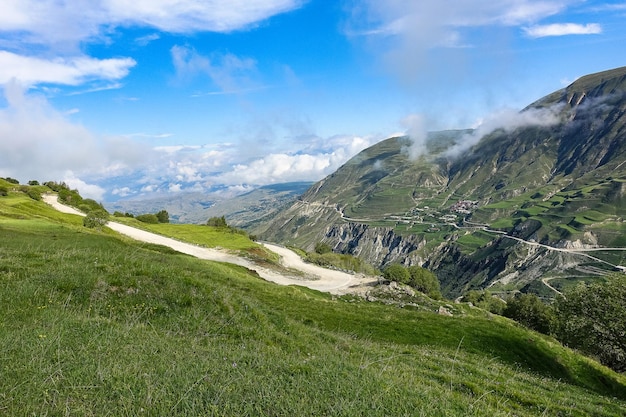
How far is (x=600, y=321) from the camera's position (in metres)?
40.1

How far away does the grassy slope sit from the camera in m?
7.34

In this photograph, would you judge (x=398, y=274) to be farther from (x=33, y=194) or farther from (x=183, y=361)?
(x=33, y=194)

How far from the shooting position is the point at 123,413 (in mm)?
6699

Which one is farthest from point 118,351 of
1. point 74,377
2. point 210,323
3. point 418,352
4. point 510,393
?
point 418,352

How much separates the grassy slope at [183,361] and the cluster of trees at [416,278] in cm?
9467

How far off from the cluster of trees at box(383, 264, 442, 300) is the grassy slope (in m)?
94.7

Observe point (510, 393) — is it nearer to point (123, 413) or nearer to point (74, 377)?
point (123, 413)

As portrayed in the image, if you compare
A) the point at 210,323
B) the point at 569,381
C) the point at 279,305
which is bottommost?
the point at 569,381

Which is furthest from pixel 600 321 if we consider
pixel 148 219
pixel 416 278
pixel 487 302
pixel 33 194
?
pixel 33 194

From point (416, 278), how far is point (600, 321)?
283 feet

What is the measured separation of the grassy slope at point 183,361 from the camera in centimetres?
734

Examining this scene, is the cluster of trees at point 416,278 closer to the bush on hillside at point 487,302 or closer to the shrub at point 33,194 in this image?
the bush on hillside at point 487,302

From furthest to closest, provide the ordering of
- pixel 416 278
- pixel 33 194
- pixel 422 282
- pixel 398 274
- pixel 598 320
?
pixel 416 278 < pixel 422 282 < pixel 33 194 < pixel 398 274 < pixel 598 320

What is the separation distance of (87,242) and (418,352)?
1758 inches
